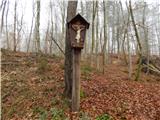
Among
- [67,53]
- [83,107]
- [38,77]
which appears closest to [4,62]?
[38,77]

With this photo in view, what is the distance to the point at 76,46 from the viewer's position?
7.41 metres

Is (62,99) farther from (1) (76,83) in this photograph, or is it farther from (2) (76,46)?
(2) (76,46)

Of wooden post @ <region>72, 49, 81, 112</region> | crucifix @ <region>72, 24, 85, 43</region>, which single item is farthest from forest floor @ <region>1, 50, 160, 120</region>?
crucifix @ <region>72, 24, 85, 43</region>

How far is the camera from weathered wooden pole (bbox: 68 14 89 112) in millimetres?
7410

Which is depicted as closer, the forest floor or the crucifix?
the forest floor

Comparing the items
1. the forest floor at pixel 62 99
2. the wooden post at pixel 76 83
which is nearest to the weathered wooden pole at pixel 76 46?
the wooden post at pixel 76 83

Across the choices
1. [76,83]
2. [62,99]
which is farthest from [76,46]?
[62,99]

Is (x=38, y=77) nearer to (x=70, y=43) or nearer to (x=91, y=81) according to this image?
(x=91, y=81)

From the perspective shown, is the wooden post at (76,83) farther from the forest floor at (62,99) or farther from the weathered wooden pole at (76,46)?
the forest floor at (62,99)

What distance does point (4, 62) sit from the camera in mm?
14117

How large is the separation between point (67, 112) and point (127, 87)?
4.11 metres

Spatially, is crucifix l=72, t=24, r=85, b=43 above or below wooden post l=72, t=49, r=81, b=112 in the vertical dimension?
above

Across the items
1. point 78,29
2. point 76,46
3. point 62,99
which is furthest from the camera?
point 62,99

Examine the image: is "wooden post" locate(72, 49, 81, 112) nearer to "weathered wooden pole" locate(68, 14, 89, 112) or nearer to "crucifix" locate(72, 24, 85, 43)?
"weathered wooden pole" locate(68, 14, 89, 112)
